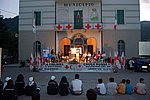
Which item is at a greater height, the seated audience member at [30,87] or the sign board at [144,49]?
the sign board at [144,49]

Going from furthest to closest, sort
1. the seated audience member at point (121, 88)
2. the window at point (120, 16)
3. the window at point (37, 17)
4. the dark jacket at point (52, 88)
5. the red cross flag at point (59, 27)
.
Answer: the window at point (37, 17), the window at point (120, 16), the red cross flag at point (59, 27), the seated audience member at point (121, 88), the dark jacket at point (52, 88)

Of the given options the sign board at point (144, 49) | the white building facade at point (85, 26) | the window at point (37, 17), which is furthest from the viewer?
the window at point (37, 17)

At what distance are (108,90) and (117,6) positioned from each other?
27.1 meters

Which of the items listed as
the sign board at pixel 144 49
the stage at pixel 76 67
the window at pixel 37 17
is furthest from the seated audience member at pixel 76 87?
the window at pixel 37 17

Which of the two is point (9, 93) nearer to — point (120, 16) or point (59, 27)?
point (59, 27)

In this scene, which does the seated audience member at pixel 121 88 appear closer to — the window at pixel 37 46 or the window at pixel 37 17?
the window at pixel 37 46

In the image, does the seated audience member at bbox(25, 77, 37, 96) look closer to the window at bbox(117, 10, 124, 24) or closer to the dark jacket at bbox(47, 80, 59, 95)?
the dark jacket at bbox(47, 80, 59, 95)

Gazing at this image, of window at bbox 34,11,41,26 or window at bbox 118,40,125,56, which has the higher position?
window at bbox 34,11,41,26

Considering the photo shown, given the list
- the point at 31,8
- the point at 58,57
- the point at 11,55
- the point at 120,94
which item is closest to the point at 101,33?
the point at 58,57

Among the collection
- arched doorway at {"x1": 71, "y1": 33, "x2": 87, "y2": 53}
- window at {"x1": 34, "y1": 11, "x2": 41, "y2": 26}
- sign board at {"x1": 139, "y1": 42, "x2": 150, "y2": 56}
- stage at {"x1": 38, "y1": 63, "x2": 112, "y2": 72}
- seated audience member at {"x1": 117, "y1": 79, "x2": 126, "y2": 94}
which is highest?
window at {"x1": 34, "y1": 11, "x2": 41, "y2": 26}

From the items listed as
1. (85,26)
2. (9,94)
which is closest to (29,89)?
(9,94)

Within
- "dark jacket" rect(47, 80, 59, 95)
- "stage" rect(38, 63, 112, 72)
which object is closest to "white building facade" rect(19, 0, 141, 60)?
"stage" rect(38, 63, 112, 72)

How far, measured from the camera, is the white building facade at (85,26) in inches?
1517

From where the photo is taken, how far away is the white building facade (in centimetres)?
3853
